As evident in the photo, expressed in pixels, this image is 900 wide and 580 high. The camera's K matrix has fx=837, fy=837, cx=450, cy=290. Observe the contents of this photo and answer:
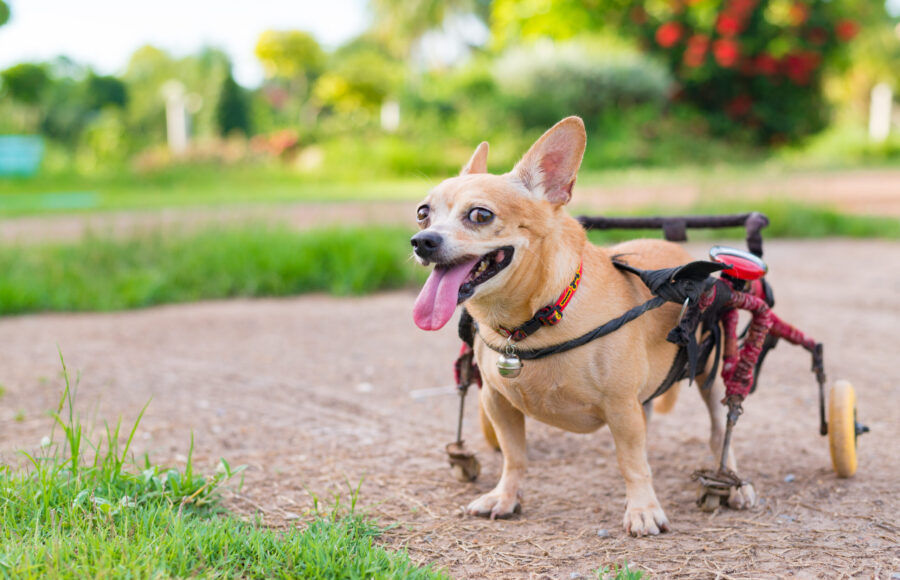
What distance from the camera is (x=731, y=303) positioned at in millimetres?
2949

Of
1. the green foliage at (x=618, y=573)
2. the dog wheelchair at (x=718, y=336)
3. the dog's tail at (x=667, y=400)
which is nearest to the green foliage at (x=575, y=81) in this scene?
the dog's tail at (x=667, y=400)

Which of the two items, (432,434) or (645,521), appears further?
(432,434)

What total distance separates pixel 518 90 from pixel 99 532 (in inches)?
709

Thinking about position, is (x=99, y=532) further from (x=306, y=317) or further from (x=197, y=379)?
(x=306, y=317)

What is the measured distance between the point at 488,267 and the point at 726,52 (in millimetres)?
19798

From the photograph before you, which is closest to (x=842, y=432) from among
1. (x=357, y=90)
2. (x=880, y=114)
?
(x=880, y=114)

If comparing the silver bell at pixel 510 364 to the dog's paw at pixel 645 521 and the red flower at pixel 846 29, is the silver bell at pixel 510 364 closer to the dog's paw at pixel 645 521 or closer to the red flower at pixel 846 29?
the dog's paw at pixel 645 521

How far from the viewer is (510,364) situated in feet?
8.54

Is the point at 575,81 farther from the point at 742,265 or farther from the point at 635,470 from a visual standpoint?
the point at 635,470

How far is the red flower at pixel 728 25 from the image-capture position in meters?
20.3

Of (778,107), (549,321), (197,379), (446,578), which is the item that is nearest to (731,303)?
(549,321)

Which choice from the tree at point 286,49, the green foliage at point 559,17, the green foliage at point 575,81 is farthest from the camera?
the tree at point 286,49

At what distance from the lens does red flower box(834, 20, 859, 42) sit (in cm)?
2061

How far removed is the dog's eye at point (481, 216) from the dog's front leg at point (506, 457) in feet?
2.30
